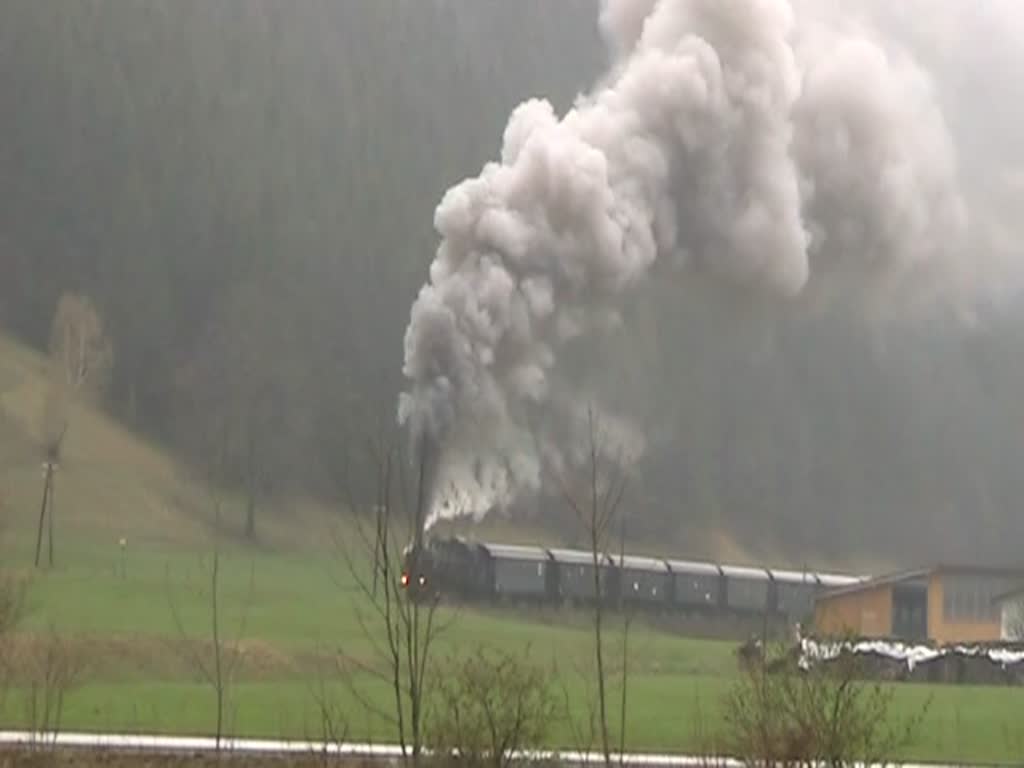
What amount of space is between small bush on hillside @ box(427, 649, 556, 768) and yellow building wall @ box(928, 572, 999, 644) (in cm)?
3621

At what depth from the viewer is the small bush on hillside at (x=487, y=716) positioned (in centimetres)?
1188

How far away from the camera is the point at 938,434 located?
75.2 metres

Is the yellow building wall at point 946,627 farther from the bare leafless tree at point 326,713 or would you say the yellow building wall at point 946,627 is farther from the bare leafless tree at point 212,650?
the bare leafless tree at point 326,713

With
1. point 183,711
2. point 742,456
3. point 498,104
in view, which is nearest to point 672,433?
point 742,456

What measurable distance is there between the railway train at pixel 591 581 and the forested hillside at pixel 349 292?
42.4 ft

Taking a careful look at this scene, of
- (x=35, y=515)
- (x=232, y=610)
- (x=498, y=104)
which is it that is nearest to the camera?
(x=232, y=610)

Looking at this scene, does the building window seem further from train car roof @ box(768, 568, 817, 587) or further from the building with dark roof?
train car roof @ box(768, 568, 817, 587)

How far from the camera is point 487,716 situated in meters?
12.0

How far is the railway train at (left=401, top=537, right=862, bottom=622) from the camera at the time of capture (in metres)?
41.3

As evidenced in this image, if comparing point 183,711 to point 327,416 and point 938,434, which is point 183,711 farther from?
point 938,434

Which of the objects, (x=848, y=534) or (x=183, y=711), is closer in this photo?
(x=183, y=711)

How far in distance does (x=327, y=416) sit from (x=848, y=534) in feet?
74.6

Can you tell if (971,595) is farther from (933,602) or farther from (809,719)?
(809,719)

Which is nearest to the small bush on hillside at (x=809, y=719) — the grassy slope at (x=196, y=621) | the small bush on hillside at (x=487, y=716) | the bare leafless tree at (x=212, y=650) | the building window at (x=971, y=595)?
the small bush on hillside at (x=487, y=716)
